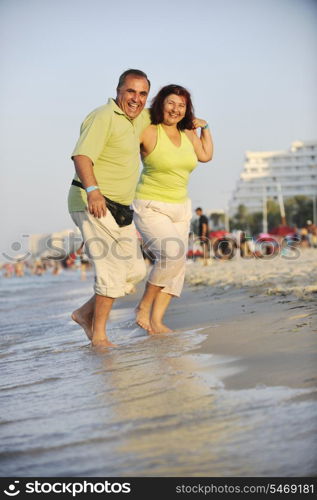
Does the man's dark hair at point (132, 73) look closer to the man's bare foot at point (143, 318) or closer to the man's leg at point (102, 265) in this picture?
the man's leg at point (102, 265)

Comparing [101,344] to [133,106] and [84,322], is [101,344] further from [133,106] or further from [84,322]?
[133,106]

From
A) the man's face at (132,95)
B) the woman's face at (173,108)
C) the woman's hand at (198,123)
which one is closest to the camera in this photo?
the man's face at (132,95)

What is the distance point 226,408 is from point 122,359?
1.28 meters

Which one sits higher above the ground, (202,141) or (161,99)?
(161,99)

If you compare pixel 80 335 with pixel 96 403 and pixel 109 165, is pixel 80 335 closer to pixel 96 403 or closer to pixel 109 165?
pixel 109 165

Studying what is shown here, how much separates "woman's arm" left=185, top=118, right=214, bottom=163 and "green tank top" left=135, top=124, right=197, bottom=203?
9cm

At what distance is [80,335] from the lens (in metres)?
5.15

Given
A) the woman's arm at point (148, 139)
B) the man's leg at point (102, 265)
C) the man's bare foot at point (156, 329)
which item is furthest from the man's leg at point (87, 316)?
the woman's arm at point (148, 139)

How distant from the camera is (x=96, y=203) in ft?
13.0

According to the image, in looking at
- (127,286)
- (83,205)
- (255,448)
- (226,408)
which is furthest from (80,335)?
(255,448)

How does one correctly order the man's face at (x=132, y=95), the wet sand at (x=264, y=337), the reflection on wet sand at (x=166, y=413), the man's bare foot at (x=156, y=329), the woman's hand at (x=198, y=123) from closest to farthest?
1. the reflection on wet sand at (x=166, y=413)
2. the wet sand at (x=264, y=337)
3. the man's face at (x=132, y=95)
4. the man's bare foot at (x=156, y=329)
5. the woman's hand at (x=198, y=123)

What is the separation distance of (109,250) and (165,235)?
47 cm

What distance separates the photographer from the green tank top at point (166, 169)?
454 cm

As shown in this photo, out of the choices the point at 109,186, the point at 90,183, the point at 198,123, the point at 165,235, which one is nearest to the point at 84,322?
the point at 165,235
